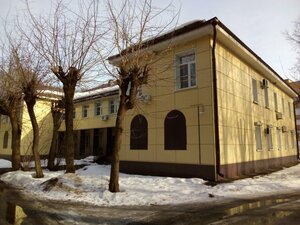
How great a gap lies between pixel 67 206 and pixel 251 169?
10120mm

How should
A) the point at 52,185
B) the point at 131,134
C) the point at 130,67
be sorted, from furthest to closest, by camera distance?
the point at 131,134
the point at 52,185
the point at 130,67

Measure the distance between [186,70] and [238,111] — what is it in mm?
3417

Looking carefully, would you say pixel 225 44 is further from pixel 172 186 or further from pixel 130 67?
pixel 172 186

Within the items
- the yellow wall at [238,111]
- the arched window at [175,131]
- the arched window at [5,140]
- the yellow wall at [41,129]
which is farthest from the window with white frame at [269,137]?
the arched window at [5,140]

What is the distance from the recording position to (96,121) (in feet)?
80.5

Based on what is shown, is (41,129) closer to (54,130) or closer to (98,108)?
(98,108)

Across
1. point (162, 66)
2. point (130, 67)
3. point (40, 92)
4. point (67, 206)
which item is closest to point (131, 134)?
point (162, 66)

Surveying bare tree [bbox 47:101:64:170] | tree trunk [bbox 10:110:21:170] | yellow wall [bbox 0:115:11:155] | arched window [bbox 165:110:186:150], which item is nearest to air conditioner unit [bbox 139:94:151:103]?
arched window [bbox 165:110:186:150]

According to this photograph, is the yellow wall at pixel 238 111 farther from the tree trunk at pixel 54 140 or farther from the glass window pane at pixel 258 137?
the tree trunk at pixel 54 140

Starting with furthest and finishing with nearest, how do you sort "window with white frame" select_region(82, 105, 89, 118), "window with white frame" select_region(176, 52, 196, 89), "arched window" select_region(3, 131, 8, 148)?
1. "arched window" select_region(3, 131, 8, 148)
2. "window with white frame" select_region(82, 105, 89, 118)
3. "window with white frame" select_region(176, 52, 196, 89)

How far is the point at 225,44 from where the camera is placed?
1351 cm

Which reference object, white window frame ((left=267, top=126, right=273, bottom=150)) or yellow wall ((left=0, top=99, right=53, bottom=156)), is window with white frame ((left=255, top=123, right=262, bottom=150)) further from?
yellow wall ((left=0, top=99, right=53, bottom=156))

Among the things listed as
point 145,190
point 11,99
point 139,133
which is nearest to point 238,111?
point 139,133

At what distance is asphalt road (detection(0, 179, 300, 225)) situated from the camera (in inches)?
242
